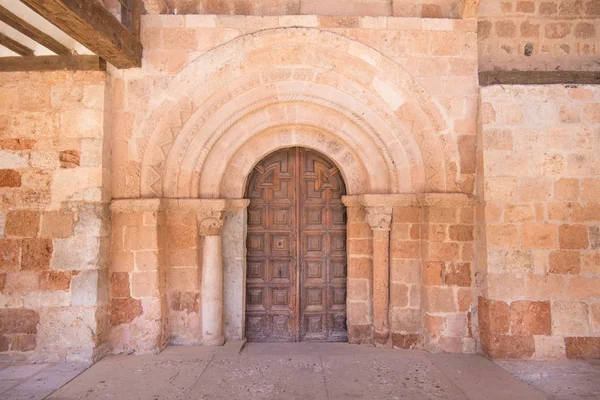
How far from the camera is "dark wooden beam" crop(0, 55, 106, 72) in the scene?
379cm

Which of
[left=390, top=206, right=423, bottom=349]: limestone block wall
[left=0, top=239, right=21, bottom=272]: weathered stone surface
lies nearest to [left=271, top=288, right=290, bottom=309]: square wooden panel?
[left=390, top=206, right=423, bottom=349]: limestone block wall

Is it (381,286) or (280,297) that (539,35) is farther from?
(280,297)

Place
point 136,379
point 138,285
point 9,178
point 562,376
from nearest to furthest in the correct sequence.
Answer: point 136,379, point 562,376, point 9,178, point 138,285

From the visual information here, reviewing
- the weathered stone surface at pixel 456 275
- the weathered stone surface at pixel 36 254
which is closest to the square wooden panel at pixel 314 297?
the weathered stone surface at pixel 456 275

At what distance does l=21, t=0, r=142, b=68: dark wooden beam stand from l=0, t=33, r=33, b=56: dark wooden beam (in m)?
0.73

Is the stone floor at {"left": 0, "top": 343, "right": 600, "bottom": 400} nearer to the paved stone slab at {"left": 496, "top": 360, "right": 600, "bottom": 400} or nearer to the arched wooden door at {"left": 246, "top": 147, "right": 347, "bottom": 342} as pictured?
the paved stone slab at {"left": 496, "top": 360, "right": 600, "bottom": 400}

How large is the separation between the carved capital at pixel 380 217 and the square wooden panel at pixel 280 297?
3.95 ft

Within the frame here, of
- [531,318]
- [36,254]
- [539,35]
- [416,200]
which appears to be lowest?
[531,318]

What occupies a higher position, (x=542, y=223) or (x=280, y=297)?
(x=542, y=223)

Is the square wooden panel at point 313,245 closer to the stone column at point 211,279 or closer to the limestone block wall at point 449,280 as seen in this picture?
the stone column at point 211,279

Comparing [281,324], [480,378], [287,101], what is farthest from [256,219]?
Answer: [480,378]

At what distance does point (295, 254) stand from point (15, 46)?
3.28 meters

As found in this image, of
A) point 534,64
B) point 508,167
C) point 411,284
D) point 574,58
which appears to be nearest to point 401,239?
point 411,284

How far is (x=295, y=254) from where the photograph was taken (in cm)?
441
